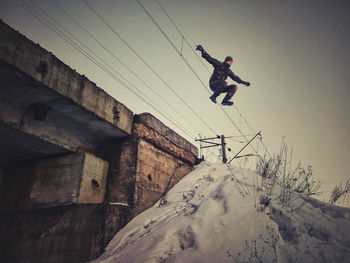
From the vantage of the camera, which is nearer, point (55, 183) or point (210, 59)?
point (55, 183)

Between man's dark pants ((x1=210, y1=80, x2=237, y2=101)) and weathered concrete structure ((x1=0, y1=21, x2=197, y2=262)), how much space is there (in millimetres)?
3502

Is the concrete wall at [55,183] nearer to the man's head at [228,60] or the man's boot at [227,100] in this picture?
the man's boot at [227,100]

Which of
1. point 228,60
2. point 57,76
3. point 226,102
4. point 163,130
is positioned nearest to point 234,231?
point 163,130

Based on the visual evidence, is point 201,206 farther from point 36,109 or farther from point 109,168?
point 36,109

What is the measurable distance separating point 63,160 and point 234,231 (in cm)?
373

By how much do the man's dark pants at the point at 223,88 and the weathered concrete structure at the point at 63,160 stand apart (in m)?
3.50

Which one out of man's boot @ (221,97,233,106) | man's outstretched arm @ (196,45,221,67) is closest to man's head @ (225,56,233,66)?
man's outstretched arm @ (196,45,221,67)

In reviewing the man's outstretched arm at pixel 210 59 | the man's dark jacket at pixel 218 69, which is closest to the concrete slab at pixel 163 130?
the man's dark jacket at pixel 218 69

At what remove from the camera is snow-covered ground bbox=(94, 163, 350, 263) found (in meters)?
2.91

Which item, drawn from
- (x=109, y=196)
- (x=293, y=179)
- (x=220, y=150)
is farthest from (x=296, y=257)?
(x=220, y=150)

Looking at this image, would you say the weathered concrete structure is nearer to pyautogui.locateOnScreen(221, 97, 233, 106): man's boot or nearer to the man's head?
pyautogui.locateOnScreen(221, 97, 233, 106): man's boot

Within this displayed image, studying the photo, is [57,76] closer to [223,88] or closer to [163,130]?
[163,130]

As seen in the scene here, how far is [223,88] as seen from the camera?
28.4ft

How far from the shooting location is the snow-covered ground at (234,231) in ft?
9.54
